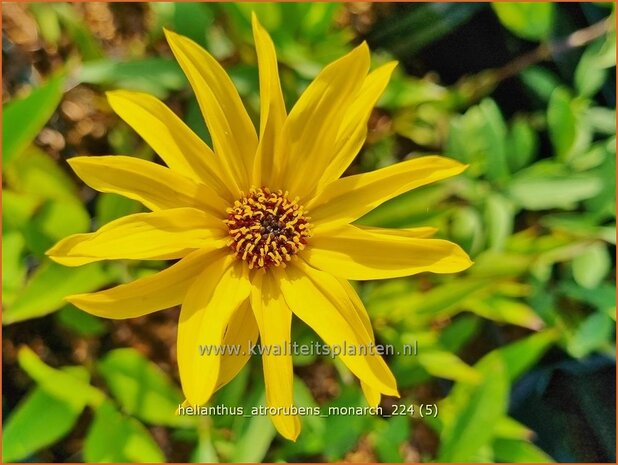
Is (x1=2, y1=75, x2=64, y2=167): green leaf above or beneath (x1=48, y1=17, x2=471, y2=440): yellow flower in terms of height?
above

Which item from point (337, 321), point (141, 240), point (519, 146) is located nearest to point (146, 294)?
point (141, 240)

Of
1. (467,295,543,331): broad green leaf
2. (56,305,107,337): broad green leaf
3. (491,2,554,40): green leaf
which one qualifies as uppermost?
(491,2,554,40): green leaf

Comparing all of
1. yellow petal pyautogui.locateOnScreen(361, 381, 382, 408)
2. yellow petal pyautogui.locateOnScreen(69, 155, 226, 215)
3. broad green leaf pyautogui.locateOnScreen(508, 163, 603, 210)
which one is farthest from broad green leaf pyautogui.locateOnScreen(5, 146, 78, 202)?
broad green leaf pyautogui.locateOnScreen(508, 163, 603, 210)

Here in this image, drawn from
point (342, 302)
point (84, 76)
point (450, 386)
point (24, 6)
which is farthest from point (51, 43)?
point (450, 386)

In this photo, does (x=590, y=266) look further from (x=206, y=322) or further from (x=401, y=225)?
(x=206, y=322)

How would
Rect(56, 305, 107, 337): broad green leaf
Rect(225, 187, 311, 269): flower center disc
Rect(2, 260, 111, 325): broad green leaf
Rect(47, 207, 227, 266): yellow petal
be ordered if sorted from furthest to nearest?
Rect(56, 305, 107, 337): broad green leaf, Rect(2, 260, 111, 325): broad green leaf, Rect(225, 187, 311, 269): flower center disc, Rect(47, 207, 227, 266): yellow petal

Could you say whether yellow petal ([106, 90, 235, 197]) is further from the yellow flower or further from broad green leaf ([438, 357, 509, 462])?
broad green leaf ([438, 357, 509, 462])

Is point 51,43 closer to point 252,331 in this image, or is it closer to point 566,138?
point 252,331

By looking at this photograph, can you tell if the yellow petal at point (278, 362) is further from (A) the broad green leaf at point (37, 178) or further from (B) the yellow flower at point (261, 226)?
(A) the broad green leaf at point (37, 178)
